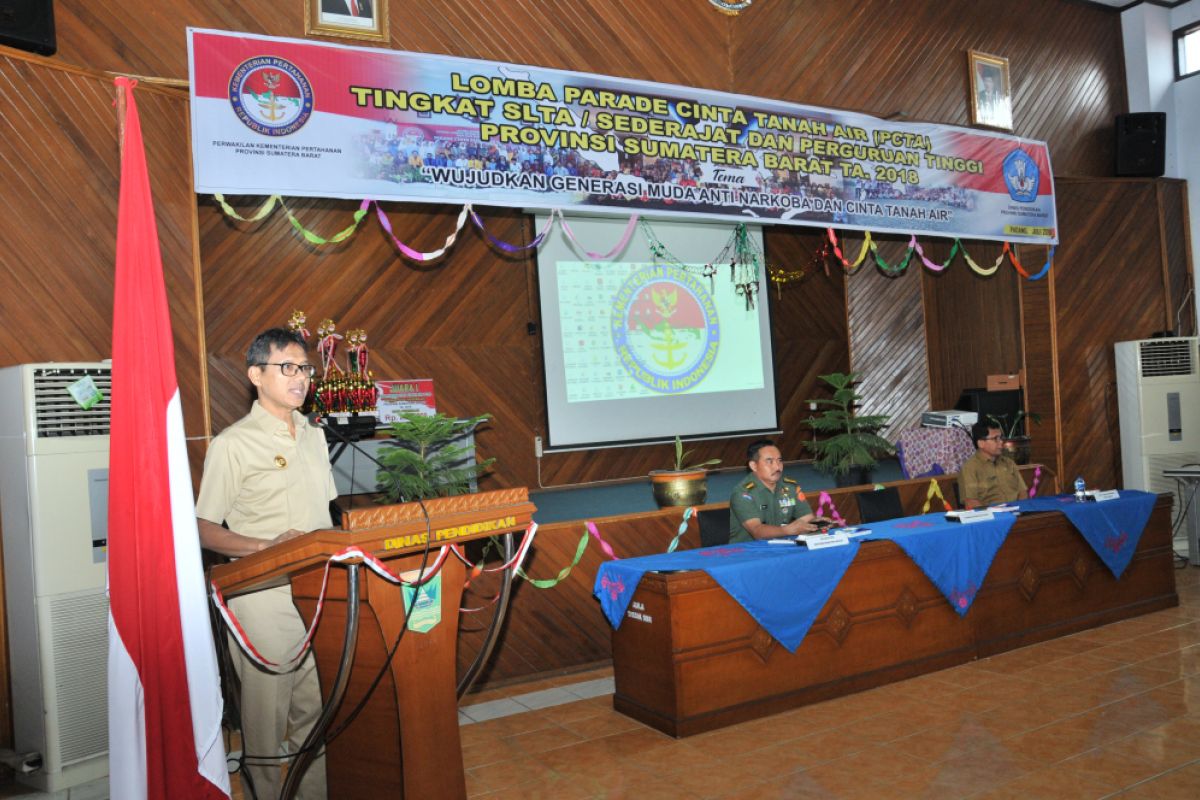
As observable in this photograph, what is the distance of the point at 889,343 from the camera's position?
373 inches

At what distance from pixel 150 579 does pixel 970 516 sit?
406 centimetres

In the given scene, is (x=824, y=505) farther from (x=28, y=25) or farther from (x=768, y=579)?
(x=28, y=25)

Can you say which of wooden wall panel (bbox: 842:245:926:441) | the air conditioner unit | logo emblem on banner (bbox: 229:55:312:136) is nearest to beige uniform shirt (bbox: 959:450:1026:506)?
wooden wall panel (bbox: 842:245:926:441)

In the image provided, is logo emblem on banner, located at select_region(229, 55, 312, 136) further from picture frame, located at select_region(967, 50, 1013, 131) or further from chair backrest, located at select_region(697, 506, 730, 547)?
picture frame, located at select_region(967, 50, 1013, 131)

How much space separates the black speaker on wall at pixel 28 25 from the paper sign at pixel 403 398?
10.8ft

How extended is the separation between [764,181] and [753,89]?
1.01 m

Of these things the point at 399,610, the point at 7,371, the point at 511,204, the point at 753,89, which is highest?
the point at 753,89

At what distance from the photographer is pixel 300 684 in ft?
9.32

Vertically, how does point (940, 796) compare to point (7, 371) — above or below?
below

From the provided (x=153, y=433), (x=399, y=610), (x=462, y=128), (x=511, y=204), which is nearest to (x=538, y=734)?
(x=399, y=610)

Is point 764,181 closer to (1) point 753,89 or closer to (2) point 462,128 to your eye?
(1) point 753,89

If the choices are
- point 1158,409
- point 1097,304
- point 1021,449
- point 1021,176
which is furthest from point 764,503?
point 1097,304

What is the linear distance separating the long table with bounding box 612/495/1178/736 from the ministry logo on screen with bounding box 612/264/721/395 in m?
3.59

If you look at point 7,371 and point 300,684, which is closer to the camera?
point 300,684
